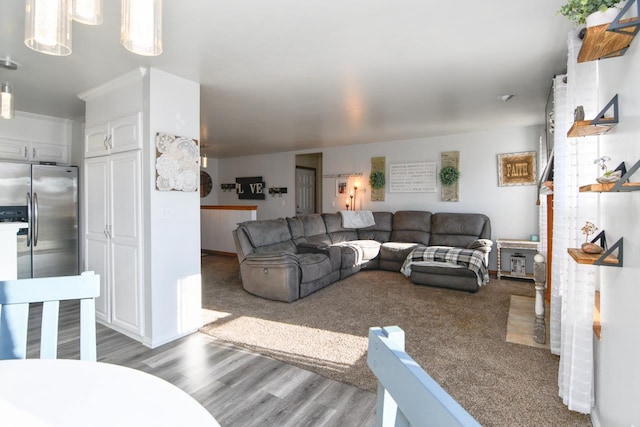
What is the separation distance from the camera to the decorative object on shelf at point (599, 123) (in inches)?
59.0

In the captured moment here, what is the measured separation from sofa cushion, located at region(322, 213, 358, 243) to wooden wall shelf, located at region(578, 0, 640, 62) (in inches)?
188

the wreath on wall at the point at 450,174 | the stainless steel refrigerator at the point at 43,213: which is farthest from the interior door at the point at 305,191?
the stainless steel refrigerator at the point at 43,213

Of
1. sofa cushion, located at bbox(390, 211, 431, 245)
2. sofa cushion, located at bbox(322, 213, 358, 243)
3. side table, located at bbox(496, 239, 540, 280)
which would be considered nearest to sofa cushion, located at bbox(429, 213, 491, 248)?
sofa cushion, located at bbox(390, 211, 431, 245)

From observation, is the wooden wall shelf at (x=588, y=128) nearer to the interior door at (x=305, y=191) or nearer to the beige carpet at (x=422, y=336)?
the beige carpet at (x=422, y=336)

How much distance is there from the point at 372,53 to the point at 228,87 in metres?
1.55

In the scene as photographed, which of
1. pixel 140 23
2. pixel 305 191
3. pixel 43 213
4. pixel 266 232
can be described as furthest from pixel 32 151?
pixel 305 191

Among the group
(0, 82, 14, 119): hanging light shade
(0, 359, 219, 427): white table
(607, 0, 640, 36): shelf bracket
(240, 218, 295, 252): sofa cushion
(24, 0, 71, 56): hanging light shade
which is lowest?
(0, 359, 219, 427): white table

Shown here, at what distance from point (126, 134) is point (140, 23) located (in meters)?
2.47

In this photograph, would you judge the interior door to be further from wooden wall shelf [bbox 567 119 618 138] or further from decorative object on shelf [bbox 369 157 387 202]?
wooden wall shelf [bbox 567 119 618 138]

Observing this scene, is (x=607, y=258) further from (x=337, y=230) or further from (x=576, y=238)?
(x=337, y=230)

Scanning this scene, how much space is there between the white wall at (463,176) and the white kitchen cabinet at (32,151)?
433 cm

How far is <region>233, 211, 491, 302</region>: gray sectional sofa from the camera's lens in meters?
4.23

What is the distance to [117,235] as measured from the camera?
313cm

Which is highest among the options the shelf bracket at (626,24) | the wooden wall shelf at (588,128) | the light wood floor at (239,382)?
the shelf bracket at (626,24)
